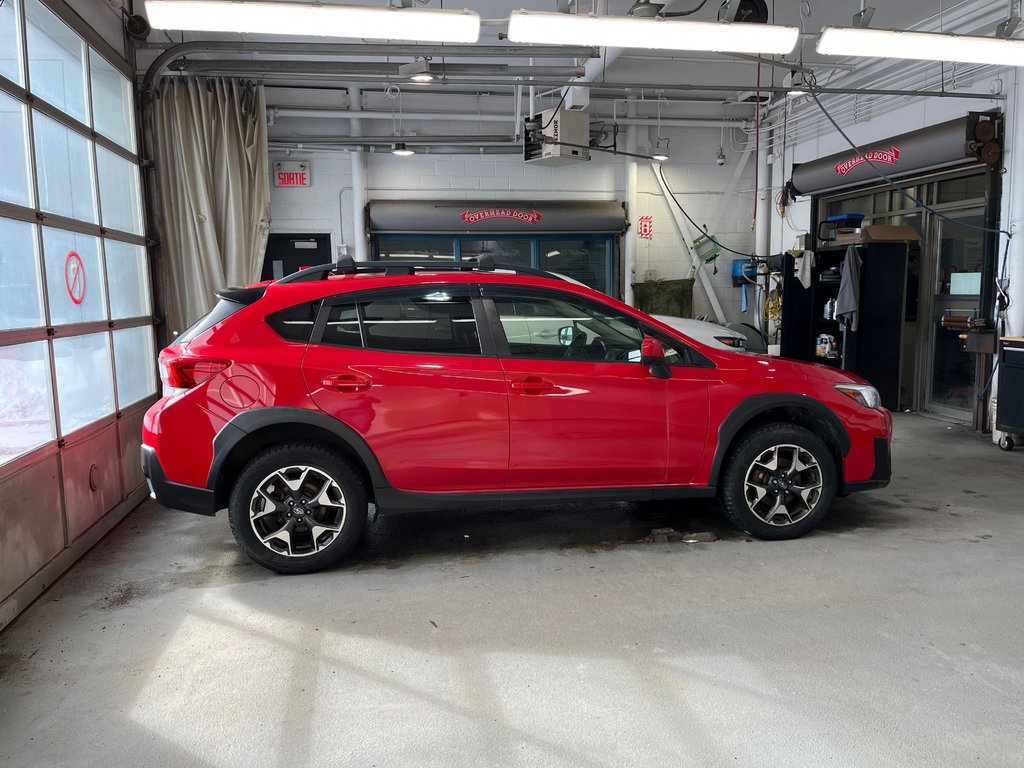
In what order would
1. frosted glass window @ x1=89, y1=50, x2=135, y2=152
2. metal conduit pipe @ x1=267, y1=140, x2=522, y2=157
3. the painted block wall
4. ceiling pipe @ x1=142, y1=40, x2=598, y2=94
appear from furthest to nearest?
1. the painted block wall
2. metal conduit pipe @ x1=267, y1=140, x2=522, y2=157
3. ceiling pipe @ x1=142, y1=40, x2=598, y2=94
4. frosted glass window @ x1=89, y1=50, x2=135, y2=152

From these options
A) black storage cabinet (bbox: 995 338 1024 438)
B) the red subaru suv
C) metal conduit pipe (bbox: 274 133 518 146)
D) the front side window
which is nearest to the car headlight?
the red subaru suv

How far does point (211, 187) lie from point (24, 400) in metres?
4.95

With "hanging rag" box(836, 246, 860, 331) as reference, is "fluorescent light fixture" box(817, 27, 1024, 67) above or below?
above

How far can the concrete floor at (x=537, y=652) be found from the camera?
2.27 meters

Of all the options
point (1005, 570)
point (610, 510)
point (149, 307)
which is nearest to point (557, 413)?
point (610, 510)

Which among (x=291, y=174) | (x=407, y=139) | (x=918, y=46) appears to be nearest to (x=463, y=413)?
(x=918, y=46)

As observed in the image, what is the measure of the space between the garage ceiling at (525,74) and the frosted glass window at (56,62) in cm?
113

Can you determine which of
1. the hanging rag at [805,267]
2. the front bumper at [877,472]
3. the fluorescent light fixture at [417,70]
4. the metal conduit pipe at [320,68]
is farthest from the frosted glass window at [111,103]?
the hanging rag at [805,267]

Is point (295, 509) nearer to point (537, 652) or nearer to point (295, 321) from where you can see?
point (295, 321)

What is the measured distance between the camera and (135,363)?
205 inches

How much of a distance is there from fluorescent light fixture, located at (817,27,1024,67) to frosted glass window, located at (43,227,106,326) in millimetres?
4589

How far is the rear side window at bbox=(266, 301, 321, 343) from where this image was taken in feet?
11.8

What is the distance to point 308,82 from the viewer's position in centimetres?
908

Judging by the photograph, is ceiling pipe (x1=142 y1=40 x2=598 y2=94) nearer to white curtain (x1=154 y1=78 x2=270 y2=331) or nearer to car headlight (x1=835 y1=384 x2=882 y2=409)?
white curtain (x1=154 y1=78 x2=270 y2=331)
